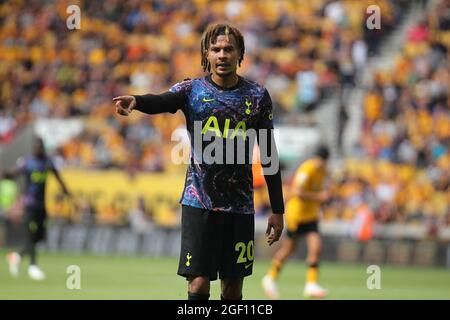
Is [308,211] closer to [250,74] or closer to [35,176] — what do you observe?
[35,176]

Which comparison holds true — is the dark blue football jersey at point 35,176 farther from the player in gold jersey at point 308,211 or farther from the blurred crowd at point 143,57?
the blurred crowd at point 143,57

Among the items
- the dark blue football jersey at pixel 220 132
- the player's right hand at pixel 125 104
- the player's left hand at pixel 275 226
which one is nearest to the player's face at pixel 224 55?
Result: the dark blue football jersey at pixel 220 132

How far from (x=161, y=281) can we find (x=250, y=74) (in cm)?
1391

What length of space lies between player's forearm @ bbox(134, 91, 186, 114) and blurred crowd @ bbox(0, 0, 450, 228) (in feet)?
61.9

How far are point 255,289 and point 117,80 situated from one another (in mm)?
17392

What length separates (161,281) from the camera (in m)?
19.3

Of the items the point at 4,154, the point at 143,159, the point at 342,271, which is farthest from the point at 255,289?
the point at 4,154

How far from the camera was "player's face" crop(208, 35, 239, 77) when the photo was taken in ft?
28.9

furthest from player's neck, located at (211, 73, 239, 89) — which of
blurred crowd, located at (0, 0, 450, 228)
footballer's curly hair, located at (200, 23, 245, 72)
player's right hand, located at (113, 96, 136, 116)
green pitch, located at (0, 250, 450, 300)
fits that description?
blurred crowd, located at (0, 0, 450, 228)

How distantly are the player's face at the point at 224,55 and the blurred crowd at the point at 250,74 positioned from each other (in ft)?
61.5

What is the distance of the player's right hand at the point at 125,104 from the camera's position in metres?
8.30

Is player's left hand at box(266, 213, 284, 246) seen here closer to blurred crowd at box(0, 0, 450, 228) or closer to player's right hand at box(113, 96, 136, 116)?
player's right hand at box(113, 96, 136, 116)

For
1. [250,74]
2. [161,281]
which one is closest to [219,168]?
[161,281]


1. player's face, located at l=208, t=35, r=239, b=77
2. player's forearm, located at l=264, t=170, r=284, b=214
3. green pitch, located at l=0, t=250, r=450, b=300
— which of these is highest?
player's face, located at l=208, t=35, r=239, b=77
